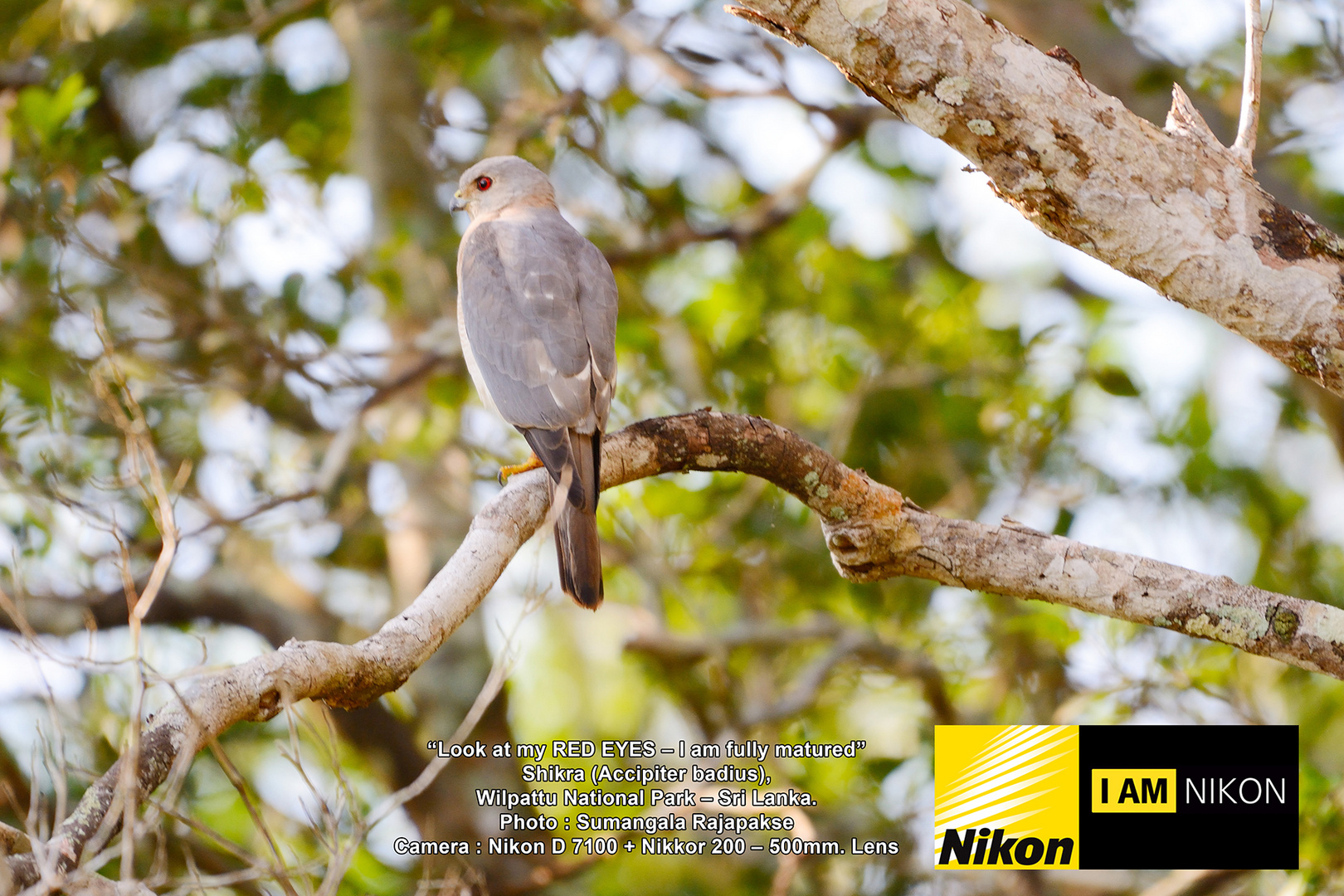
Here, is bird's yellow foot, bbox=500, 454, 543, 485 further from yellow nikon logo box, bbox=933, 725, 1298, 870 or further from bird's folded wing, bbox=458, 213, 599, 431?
yellow nikon logo box, bbox=933, 725, 1298, 870

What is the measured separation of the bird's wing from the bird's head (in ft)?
1.16

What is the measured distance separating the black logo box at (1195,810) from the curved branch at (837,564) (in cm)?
79

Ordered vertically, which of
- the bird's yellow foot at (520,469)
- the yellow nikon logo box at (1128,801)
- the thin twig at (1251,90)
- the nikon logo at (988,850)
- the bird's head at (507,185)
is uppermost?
the bird's head at (507,185)

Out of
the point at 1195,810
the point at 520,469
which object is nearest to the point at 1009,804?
the point at 1195,810

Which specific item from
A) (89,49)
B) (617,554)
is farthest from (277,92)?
(617,554)

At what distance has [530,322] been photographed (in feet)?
12.4

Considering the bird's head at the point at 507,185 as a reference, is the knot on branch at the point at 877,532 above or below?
below

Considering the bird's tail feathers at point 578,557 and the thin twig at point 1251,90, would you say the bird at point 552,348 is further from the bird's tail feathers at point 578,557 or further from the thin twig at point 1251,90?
the thin twig at point 1251,90

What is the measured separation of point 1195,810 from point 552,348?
239cm

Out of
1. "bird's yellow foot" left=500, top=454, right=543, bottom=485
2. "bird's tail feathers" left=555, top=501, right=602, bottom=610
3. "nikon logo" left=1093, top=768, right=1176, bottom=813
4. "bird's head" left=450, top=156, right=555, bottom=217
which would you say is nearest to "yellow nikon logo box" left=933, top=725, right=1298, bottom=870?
"nikon logo" left=1093, top=768, right=1176, bottom=813

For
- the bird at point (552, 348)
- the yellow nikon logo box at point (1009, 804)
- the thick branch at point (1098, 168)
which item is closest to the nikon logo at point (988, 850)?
the yellow nikon logo box at point (1009, 804)

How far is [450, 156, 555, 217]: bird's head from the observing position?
15.2 ft

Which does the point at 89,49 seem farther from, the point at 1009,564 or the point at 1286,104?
the point at 1286,104

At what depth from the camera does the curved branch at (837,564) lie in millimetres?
1929
